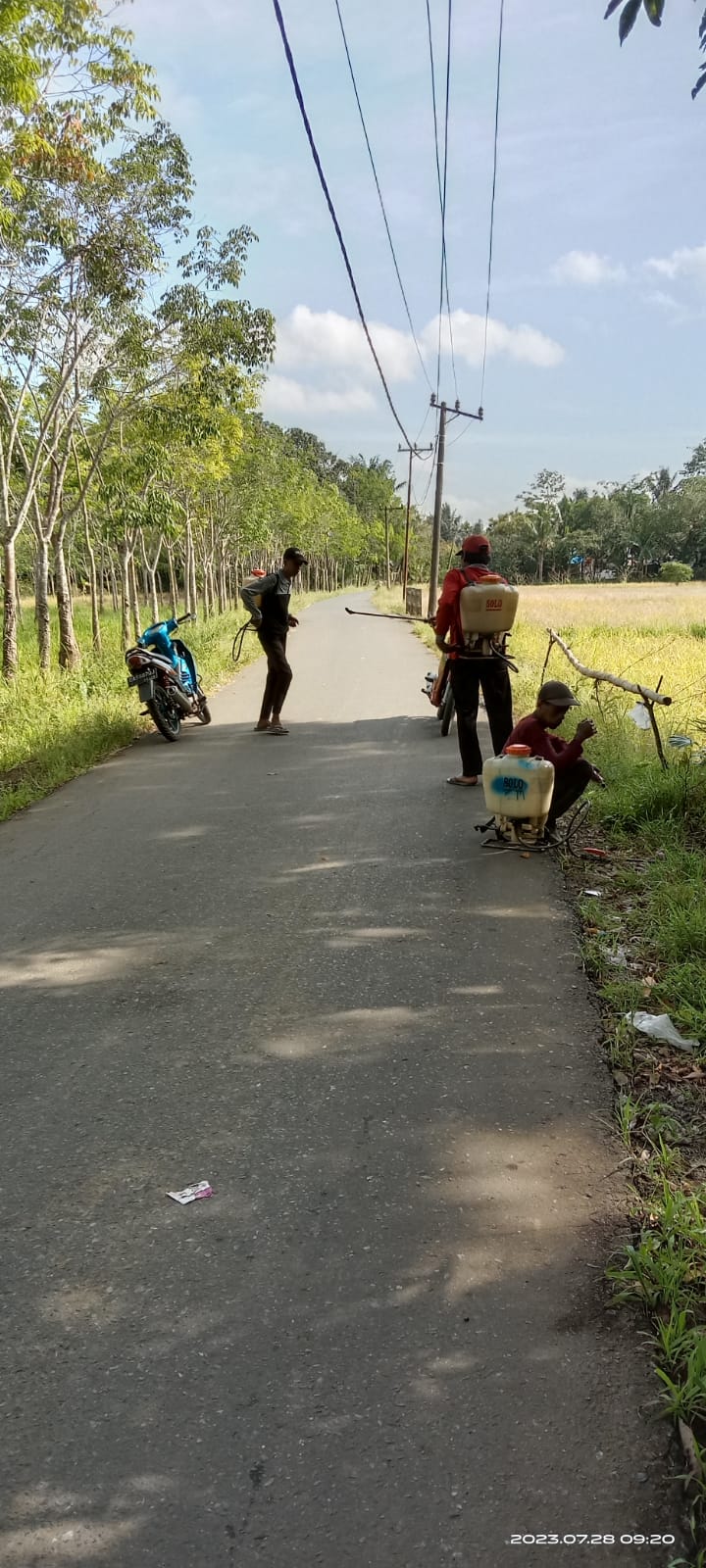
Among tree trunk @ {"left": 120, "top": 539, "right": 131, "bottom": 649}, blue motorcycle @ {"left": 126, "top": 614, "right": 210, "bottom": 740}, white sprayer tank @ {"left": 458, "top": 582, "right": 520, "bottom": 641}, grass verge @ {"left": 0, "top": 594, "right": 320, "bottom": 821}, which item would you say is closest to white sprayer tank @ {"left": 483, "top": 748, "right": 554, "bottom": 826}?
white sprayer tank @ {"left": 458, "top": 582, "right": 520, "bottom": 641}

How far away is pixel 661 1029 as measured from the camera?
3.57 metres

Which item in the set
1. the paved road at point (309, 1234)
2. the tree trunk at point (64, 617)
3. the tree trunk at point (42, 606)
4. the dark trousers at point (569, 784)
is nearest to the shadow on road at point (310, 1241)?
the paved road at point (309, 1234)

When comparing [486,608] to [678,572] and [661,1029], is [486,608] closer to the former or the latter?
[661,1029]

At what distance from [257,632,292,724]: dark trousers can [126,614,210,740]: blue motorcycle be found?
0.77m

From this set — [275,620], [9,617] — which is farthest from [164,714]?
[9,617]

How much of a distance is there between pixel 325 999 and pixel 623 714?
6.07 m

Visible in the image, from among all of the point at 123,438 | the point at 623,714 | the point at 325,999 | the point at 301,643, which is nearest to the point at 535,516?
the point at 301,643

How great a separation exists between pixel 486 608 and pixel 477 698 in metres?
0.70

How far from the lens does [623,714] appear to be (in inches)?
357

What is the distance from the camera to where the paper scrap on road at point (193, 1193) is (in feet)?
8.73

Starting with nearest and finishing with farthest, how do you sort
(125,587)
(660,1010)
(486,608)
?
(660,1010), (486,608), (125,587)

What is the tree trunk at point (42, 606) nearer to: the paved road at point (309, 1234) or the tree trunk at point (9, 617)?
the tree trunk at point (9, 617)

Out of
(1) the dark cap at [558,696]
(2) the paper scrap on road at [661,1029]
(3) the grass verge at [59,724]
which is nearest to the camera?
(2) the paper scrap on road at [661,1029]

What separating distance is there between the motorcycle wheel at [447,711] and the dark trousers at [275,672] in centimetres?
155
